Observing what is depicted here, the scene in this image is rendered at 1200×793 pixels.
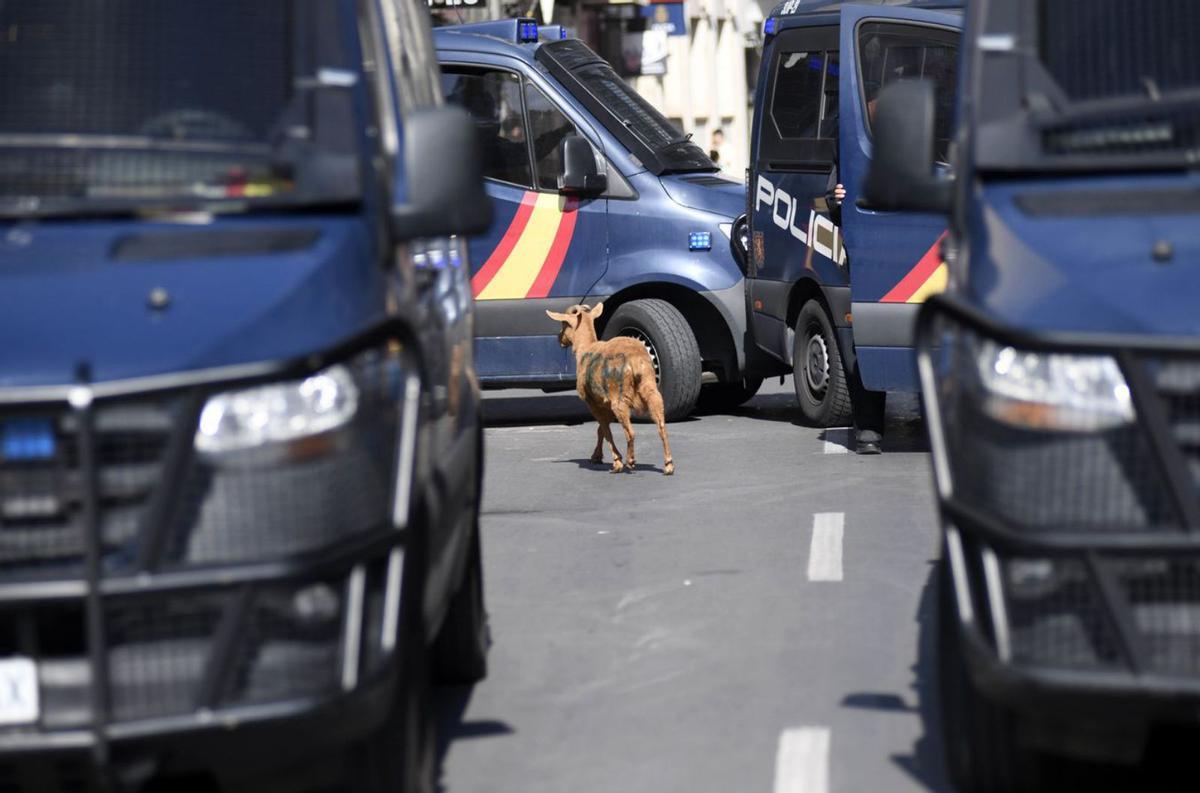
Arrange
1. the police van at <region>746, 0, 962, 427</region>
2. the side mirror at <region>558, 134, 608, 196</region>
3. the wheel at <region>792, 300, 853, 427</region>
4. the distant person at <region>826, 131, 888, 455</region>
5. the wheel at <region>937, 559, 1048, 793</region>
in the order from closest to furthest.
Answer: the wheel at <region>937, 559, 1048, 793</region>, the police van at <region>746, 0, 962, 427</region>, the distant person at <region>826, 131, 888, 455</region>, the wheel at <region>792, 300, 853, 427</region>, the side mirror at <region>558, 134, 608, 196</region>

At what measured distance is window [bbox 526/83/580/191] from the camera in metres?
13.9

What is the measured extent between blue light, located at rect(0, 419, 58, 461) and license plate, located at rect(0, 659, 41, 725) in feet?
1.23

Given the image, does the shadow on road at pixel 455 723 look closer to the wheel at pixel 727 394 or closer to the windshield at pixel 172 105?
the windshield at pixel 172 105

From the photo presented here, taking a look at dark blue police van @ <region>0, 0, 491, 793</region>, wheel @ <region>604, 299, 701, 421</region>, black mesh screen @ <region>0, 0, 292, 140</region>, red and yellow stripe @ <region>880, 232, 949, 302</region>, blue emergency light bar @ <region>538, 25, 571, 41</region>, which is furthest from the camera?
blue emergency light bar @ <region>538, 25, 571, 41</region>

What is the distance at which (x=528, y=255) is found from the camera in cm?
1387

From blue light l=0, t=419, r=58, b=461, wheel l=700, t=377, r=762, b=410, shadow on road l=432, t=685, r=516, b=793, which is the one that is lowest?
wheel l=700, t=377, r=762, b=410

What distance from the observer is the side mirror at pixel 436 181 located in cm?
459

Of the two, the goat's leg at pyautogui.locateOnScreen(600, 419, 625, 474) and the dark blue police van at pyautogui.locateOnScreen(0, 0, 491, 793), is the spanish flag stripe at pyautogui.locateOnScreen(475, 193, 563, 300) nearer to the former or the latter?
the goat's leg at pyautogui.locateOnScreen(600, 419, 625, 474)

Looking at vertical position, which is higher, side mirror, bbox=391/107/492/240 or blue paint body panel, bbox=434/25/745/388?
side mirror, bbox=391/107/492/240

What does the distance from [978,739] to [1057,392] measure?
866 mm

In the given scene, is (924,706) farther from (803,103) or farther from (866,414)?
(803,103)

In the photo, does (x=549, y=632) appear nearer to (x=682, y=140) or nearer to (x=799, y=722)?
(x=799, y=722)

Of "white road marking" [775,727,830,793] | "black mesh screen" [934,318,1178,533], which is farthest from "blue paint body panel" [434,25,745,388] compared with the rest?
"black mesh screen" [934,318,1178,533]

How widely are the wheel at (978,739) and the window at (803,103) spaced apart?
807cm
